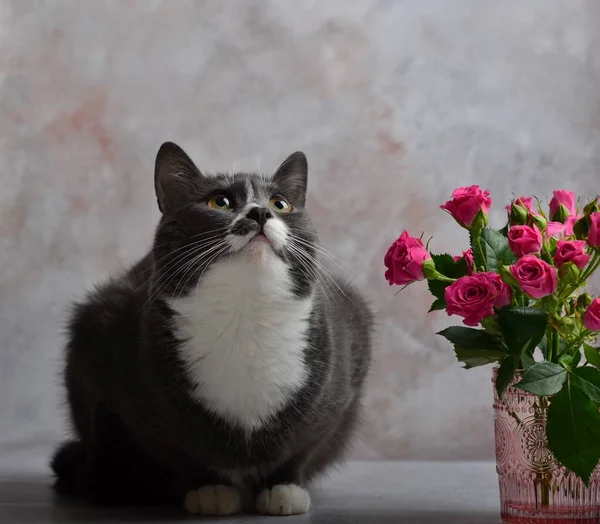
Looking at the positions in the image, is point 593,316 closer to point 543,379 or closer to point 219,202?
point 543,379

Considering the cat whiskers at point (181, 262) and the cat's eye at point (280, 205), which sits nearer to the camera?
the cat whiskers at point (181, 262)

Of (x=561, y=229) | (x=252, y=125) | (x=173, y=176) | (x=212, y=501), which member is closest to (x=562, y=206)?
(x=561, y=229)

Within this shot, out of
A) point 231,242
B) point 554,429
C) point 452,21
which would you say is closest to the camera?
point 554,429

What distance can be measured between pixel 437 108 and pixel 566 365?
1.18 meters

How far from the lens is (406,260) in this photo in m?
1.56

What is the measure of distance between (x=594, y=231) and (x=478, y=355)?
265 mm

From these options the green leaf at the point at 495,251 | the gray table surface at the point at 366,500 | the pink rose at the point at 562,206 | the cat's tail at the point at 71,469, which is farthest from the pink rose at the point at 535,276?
the cat's tail at the point at 71,469

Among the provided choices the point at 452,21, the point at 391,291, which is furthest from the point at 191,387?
the point at 452,21

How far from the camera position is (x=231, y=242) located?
1647 millimetres

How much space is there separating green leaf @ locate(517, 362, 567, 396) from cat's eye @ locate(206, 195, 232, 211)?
0.60 metres

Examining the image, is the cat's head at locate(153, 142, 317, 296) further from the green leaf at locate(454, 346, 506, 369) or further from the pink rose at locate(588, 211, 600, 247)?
the pink rose at locate(588, 211, 600, 247)

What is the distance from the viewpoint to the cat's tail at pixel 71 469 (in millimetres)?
2020

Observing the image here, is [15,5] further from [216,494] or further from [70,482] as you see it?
[216,494]

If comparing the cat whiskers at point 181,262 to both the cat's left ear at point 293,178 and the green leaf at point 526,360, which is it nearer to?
the cat's left ear at point 293,178
